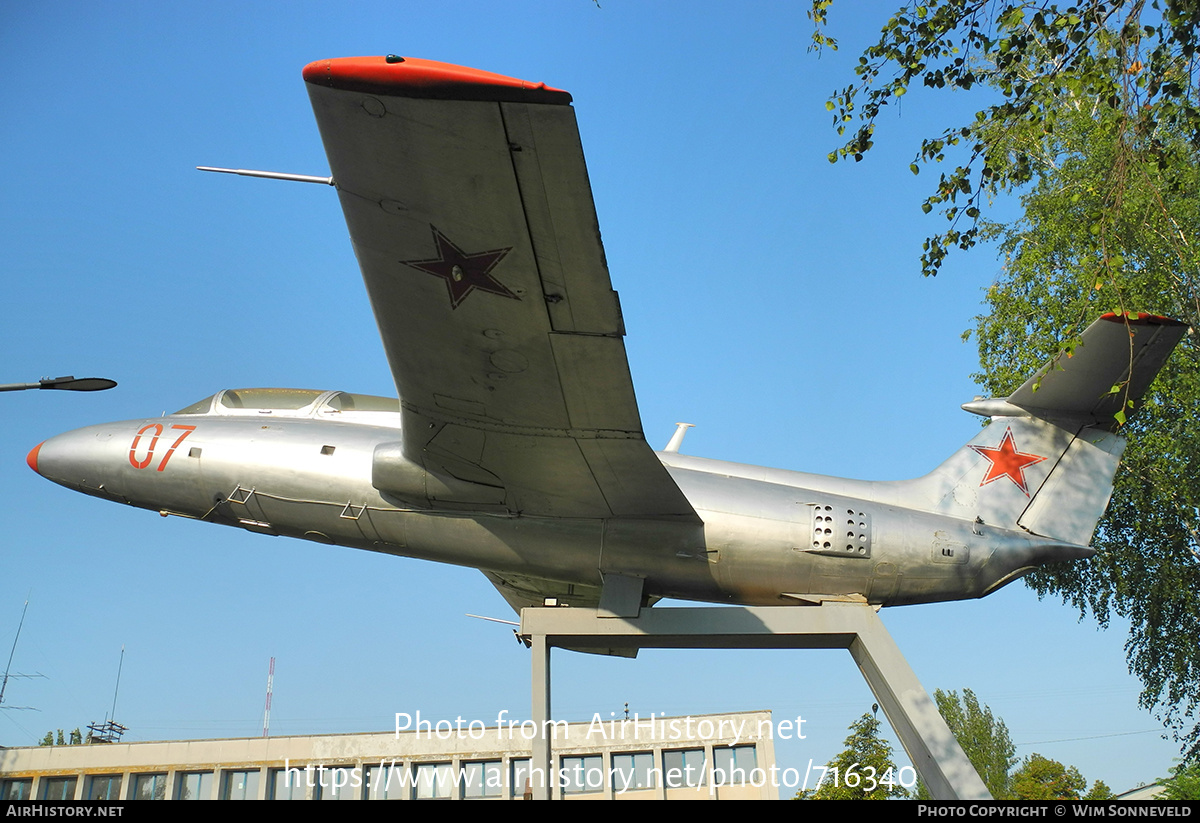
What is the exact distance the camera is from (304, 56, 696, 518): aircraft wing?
4535mm

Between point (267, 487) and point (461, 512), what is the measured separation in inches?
78.0

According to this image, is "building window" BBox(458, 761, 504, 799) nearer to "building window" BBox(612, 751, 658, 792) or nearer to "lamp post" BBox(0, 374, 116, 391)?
"building window" BBox(612, 751, 658, 792)

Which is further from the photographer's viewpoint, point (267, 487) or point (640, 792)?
point (640, 792)

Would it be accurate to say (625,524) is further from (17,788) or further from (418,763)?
(17,788)

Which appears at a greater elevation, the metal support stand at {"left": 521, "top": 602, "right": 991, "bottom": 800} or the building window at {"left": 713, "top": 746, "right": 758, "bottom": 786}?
the metal support stand at {"left": 521, "top": 602, "right": 991, "bottom": 800}

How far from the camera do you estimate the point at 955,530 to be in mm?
7734

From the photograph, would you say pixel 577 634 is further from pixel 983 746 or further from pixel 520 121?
pixel 983 746

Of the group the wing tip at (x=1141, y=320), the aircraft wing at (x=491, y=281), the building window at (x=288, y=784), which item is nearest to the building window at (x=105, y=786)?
the building window at (x=288, y=784)

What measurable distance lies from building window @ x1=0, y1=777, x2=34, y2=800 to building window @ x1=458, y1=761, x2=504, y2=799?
50.7 ft

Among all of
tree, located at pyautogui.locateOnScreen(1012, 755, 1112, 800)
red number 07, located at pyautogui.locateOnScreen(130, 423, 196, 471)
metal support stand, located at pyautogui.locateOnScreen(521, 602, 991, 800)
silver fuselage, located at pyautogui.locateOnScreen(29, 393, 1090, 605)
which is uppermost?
red number 07, located at pyautogui.locateOnScreen(130, 423, 196, 471)

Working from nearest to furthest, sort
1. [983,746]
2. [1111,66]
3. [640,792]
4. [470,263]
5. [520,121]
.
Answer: [520,121] → [470,263] → [1111,66] → [640,792] → [983,746]

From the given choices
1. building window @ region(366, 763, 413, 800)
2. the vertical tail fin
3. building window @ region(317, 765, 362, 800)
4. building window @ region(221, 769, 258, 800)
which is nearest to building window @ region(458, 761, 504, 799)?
building window @ region(366, 763, 413, 800)

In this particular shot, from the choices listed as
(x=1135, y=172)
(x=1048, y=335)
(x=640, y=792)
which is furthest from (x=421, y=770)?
(x=1135, y=172)

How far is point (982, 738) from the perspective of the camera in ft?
141
